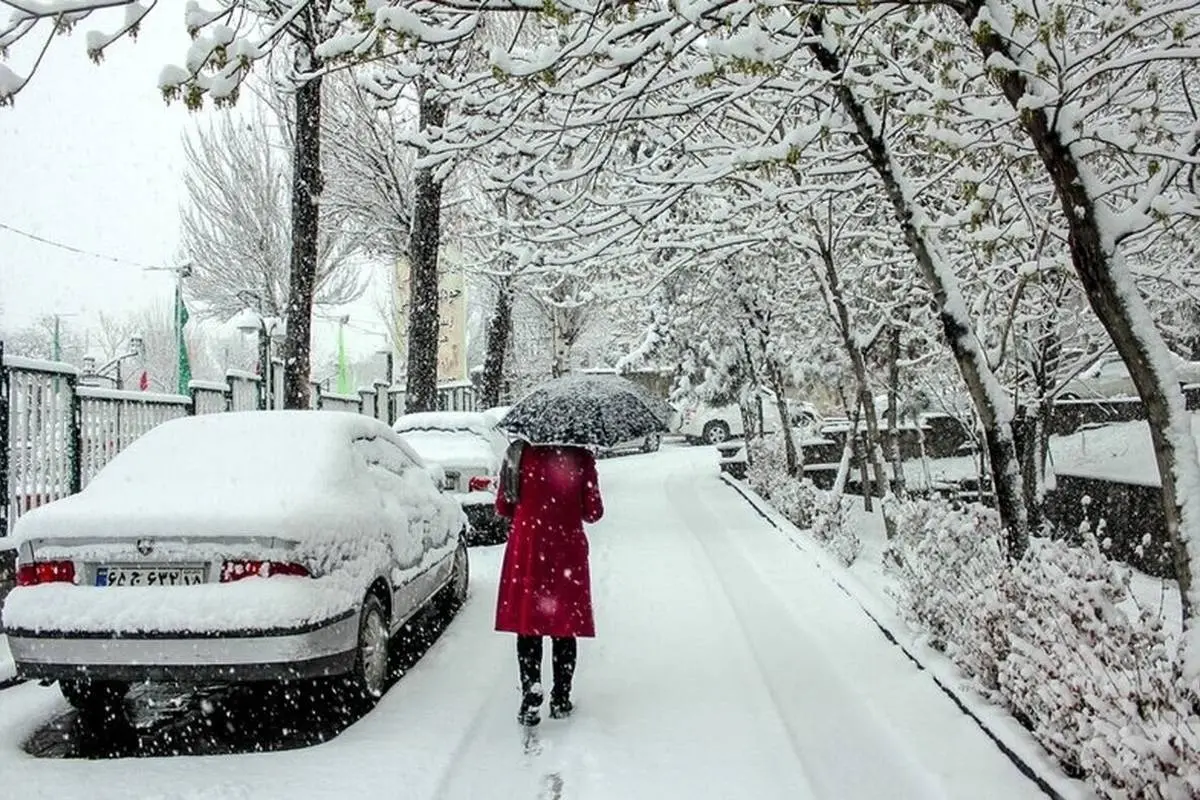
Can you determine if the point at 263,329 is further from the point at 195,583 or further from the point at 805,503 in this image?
the point at 195,583

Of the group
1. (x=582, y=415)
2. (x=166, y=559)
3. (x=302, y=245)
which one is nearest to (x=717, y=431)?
→ (x=302, y=245)

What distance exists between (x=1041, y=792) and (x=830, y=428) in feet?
76.6

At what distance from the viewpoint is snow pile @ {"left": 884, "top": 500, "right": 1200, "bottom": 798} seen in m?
3.43

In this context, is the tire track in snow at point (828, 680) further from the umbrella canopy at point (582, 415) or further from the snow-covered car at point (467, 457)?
Answer: the snow-covered car at point (467, 457)

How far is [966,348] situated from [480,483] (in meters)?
7.05

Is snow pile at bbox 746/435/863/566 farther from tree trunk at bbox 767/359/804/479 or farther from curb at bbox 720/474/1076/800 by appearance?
curb at bbox 720/474/1076/800

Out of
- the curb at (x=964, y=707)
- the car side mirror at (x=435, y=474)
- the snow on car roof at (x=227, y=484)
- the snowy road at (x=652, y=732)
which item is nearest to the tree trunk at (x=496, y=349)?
the car side mirror at (x=435, y=474)

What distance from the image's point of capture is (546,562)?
17.5 feet

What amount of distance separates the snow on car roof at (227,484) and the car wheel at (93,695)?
33.8 inches

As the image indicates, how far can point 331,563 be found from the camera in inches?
203

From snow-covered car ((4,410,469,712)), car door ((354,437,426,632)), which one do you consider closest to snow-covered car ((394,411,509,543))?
car door ((354,437,426,632))

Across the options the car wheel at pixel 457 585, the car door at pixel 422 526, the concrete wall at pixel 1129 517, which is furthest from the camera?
the concrete wall at pixel 1129 517

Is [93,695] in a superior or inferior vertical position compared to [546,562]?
inferior

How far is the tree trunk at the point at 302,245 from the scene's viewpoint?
12.5 m
